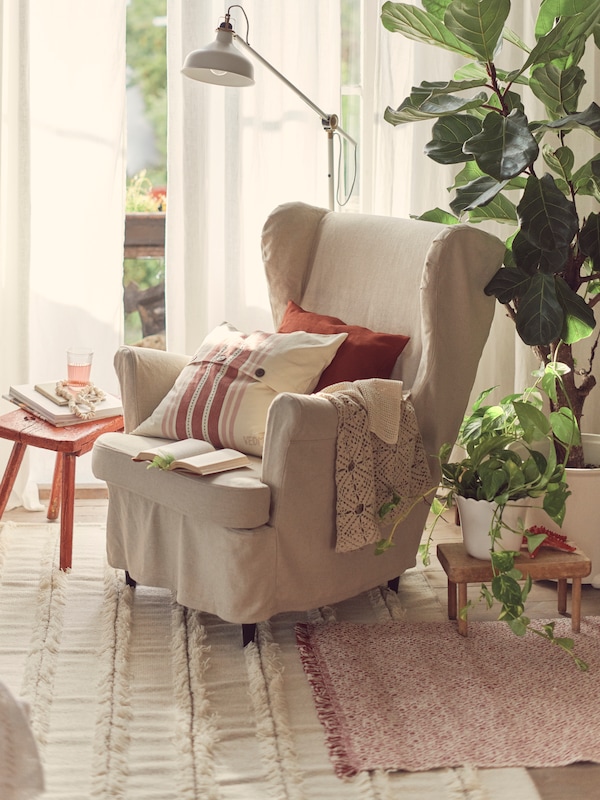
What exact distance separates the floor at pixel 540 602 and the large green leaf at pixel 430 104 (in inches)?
49.7

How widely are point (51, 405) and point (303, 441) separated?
95 cm

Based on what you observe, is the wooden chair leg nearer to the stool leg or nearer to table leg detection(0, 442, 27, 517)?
table leg detection(0, 442, 27, 517)

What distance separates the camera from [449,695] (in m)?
2.09

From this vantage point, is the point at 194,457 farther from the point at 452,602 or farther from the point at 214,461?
the point at 452,602

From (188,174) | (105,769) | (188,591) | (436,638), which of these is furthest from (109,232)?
(105,769)

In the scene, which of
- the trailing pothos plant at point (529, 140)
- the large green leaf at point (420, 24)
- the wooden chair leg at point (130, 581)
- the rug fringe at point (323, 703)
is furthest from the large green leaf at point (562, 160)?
the wooden chair leg at point (130, 581)

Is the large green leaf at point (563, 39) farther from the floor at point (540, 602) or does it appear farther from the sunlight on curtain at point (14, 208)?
the sunlight on curtain at point (14, 208)

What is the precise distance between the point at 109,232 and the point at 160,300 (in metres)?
2.33

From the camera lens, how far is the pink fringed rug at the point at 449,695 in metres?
1.89

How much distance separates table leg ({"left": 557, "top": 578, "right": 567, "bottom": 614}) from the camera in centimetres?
253

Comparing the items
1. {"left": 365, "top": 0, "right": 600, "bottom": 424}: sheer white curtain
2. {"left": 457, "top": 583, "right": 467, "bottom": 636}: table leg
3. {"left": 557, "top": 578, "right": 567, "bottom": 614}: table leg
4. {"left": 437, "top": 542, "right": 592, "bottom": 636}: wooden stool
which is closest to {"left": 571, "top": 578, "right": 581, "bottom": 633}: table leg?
{"left": 437, "top": 542, "right": 592, "bottom": 636}: wooden stool

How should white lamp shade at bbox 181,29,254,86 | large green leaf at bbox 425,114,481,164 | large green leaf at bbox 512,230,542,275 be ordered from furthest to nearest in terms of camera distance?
white lamp shade at bbox 181,29,254,86, large green leaf at bbox 425,114,481,164, large green leaf at bbox 512,230,542,275

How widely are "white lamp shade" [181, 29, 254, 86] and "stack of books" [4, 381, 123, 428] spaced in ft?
3.19

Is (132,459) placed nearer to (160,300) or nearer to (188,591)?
(188,591)
